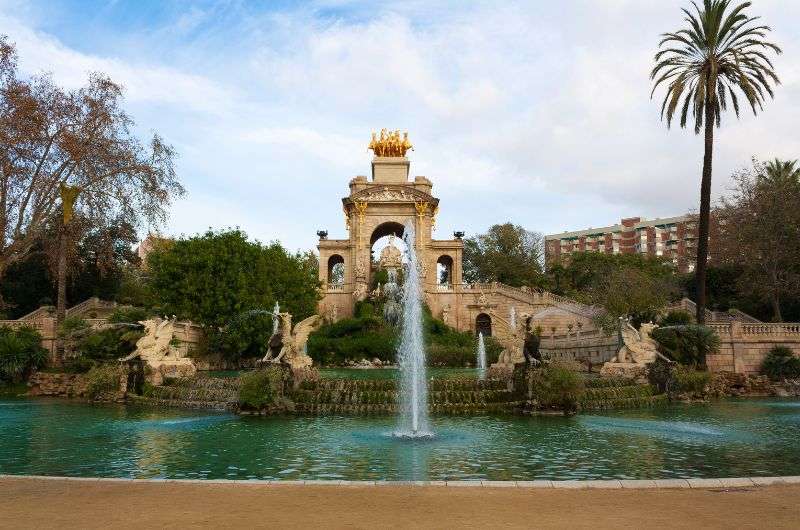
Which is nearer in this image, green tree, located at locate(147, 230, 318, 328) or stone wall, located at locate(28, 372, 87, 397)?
stone wall, located at locate(28, 372, 87, 397)

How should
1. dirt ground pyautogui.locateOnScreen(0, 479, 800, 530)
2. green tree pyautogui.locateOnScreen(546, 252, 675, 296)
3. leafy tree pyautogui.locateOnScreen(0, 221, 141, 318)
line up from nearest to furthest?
dirt ground pyautogui.locateOnScreen(0, 479, 800, 530) < leafy tree pyautogui.locateOnScreen(0, 221, 141, 318) < green tree pyautogui.locateOnScreen(546, 252, 675, 296)

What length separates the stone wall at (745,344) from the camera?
29.9 m

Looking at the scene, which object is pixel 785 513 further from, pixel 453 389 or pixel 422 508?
pixel 453 389

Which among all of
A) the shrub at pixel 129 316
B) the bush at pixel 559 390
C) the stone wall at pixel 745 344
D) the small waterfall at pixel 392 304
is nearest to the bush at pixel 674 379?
the stone wall at pixel 745 344

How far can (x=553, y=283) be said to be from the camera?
71.7 m

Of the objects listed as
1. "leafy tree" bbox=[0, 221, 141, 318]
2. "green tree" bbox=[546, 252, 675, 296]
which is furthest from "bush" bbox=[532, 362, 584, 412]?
"green tree" bbox=[546, 252, 675, 296]

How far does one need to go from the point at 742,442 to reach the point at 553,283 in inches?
2302

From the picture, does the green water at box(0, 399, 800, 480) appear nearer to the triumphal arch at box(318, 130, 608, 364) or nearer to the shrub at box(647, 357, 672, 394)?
the shrub at box(647, 357, 672, 394)

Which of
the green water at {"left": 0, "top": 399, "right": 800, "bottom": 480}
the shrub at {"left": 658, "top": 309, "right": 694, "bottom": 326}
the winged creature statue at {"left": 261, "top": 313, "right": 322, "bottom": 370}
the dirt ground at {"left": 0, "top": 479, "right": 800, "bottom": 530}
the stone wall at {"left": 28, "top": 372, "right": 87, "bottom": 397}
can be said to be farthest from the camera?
the shrub at {"left": 658, "top": 309, "right": 694, "bottom": 326}

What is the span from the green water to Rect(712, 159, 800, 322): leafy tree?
19818 mm

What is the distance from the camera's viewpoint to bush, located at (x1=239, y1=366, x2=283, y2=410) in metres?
19.3

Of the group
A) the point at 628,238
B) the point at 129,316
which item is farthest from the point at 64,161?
the point at 628,238

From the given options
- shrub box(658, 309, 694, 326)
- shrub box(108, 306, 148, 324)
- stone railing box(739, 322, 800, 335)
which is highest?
shrub box(108, 306, 148, 324)

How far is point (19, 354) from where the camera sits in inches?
1193
